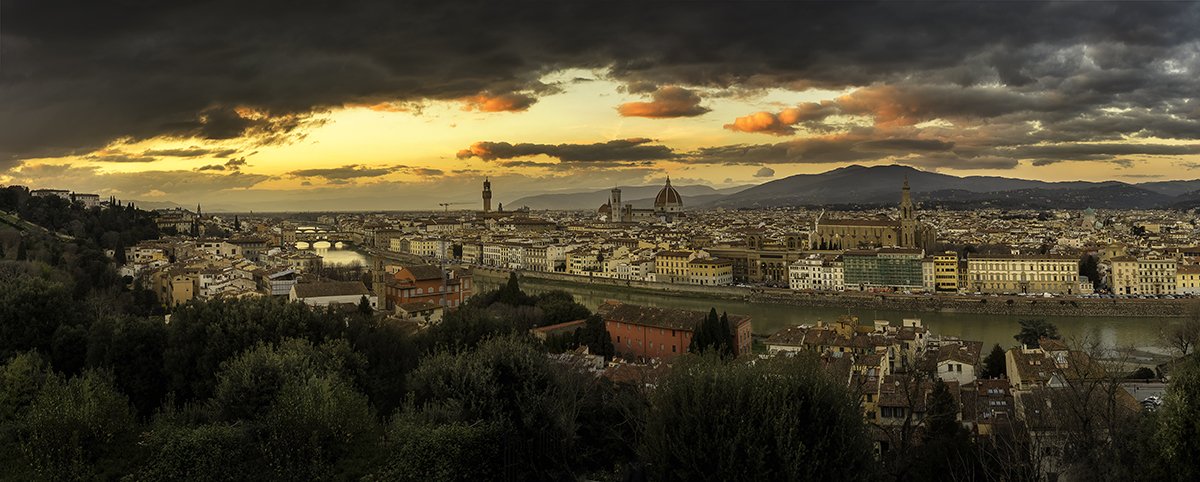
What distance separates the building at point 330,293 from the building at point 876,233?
1818cm

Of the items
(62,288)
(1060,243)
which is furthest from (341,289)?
(1060,243)

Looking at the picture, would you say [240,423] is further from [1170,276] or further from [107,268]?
[1170,276]

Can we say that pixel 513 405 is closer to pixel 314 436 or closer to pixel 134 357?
pixel 314 436

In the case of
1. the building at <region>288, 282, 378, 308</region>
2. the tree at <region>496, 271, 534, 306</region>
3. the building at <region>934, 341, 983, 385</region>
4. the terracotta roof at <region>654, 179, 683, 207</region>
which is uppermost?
the terracotta roof at <region>654, 179, 683, 207</region>

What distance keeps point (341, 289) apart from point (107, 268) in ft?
21.6

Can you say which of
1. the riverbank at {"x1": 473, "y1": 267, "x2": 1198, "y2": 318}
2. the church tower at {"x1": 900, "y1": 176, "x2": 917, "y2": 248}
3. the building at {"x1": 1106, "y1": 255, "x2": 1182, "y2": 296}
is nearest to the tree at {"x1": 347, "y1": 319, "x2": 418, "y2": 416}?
the riverbank at {"x1": 473, "y1": 267, "x2": 1198, "y2": 318}

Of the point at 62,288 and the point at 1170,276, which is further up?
the point at 62,288

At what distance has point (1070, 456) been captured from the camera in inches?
176

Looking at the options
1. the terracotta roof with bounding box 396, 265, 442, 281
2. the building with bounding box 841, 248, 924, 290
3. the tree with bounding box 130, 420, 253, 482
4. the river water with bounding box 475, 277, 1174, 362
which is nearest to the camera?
the tree with bounding box 130, 420, 253, 482

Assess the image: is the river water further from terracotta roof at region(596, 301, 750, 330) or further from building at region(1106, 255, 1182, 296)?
terracotta roof at region(596, 301, 750, 330)

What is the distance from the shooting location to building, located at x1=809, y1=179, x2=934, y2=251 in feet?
93.2

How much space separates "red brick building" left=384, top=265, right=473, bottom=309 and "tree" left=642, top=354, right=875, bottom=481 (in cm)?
1040

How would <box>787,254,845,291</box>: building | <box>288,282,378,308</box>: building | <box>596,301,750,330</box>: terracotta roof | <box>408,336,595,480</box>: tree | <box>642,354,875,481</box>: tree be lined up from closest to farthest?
<box>642,354,875,481</box>: tree, <box>408,336,595,480</box>: tree, <box>596,301,750,330</box>: terracotta roof, <box>288,282,378,308</box>: building, <box>787,254,845,291</box>: building

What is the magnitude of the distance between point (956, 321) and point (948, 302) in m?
2.04
